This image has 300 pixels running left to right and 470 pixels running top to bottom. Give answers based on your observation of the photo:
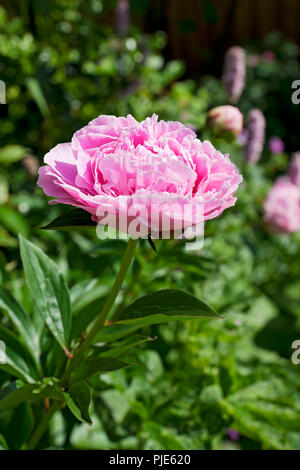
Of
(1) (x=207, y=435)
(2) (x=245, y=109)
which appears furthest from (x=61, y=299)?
(2) (x=245, y=109)

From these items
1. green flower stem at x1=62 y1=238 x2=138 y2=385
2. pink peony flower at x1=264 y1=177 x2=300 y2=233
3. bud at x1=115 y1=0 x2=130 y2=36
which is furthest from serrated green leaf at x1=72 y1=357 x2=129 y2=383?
bud at x1=115 y1=0 x2=130 y2=36

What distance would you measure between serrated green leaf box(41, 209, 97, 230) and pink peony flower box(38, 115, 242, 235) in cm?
2

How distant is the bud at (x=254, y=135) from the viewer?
1.32m

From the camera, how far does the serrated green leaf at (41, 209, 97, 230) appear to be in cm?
51

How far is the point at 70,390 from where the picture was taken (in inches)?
23.2

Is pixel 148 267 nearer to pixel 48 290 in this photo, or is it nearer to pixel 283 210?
pixel 48 290

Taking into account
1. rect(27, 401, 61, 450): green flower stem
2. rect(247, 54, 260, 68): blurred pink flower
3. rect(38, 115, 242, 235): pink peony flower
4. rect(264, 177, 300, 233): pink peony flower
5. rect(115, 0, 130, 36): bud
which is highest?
rect(247, 54, 260, 68): blurred pink flower

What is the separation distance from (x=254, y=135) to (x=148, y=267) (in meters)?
0.56

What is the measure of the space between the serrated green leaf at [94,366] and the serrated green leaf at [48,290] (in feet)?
0.13

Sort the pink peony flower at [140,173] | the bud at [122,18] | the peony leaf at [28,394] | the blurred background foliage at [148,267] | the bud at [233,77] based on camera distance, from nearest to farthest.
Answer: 1. the pink peony flower at [140,173]
2. the peony leaf at [28,394]
3. the blurred background foliage at [148,267]
4. the bud at [233,77]
5. the bud at [122,18]

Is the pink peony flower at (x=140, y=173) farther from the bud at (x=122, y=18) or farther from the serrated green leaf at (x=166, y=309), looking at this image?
the bud at (x=122, y=18)

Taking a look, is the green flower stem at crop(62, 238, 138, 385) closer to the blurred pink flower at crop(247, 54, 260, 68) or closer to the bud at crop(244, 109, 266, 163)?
the bud at crop(244, 109, 266, 163)

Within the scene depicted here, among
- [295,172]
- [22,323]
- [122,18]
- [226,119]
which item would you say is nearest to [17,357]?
[22,323]

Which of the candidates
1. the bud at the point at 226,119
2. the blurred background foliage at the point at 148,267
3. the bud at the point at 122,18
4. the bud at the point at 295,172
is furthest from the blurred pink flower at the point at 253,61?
the bud at the point at 226,119
